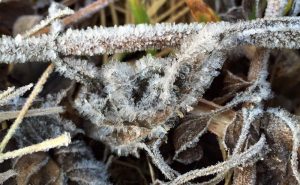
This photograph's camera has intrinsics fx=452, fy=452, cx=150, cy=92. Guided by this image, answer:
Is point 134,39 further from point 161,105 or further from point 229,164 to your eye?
point 229,164

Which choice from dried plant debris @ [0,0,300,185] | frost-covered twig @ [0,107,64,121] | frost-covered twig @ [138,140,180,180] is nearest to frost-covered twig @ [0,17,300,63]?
dried plant debris @ [0,0,300,185]

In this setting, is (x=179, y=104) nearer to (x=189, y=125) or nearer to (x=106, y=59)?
(x=189, y=125)

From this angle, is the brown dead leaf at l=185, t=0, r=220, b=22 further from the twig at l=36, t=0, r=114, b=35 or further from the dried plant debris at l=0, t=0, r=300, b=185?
the twig at l=36, t=0, r=114, b=35

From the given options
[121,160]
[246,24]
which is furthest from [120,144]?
[246,24]

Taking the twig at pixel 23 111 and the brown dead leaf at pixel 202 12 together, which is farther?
the brown dead leaf at pixel 202 12

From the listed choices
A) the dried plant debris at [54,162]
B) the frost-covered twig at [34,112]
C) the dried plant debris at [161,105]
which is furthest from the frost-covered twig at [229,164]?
the frost-covered twig at [34,112]

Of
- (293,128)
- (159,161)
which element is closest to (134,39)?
(159,161)

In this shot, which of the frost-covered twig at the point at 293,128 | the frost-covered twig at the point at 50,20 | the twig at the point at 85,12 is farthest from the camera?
the twig at the point at 85,12

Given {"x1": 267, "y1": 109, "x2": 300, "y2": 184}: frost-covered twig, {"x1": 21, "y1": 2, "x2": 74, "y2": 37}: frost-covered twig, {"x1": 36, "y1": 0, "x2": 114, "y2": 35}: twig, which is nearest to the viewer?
{"x1": 267, "y1": 109, "x2": 300, "y2": 184}: frost-covered twig

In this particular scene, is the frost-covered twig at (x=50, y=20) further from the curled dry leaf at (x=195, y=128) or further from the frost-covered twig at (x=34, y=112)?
the curled dry leaf at (x=195, y=128)
